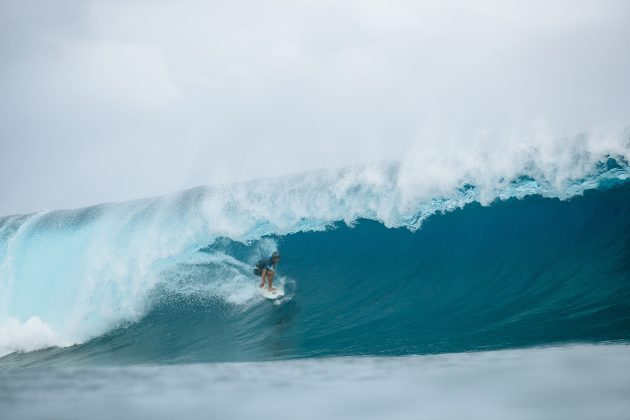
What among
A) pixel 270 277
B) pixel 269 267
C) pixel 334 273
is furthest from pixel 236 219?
pixel 334 273

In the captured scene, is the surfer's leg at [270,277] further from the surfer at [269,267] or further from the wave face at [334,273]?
the wave face at [334,273]

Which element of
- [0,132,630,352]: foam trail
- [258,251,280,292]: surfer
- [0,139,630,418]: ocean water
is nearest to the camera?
[0,139,630,418]: ocean water

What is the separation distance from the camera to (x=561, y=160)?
1056 centimetres

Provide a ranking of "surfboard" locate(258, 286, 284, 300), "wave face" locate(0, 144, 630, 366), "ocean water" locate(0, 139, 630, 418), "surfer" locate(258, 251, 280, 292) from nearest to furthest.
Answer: "ocean water" locate(0, 139, 630, 418), "wave face" locate(0, 144, 630, 366), "surfboard" locate(258, 286, 284, 300), "surfer" locate(258, 251, 280, 292)

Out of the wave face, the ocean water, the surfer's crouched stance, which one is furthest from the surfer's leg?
the ocean water

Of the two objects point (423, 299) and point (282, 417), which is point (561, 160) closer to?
point (423, 299)

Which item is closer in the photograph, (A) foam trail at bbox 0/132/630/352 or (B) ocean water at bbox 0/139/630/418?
(B) ocean water at bbox 0/139/630/418

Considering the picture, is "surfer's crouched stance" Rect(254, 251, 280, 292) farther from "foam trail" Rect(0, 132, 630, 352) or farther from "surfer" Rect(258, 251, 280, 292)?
"foam trail" Rect(0, 132, 630, 352)

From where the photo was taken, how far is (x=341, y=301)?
9352mm

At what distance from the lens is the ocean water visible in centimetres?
354

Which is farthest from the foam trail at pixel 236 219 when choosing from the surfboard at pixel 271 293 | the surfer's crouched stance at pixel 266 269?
the surfer's crouched stance at pixel 266 269

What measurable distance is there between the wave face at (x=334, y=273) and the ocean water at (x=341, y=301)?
49mm

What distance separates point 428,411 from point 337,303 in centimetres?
615

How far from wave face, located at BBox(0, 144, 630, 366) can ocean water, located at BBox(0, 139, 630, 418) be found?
0.16ft
